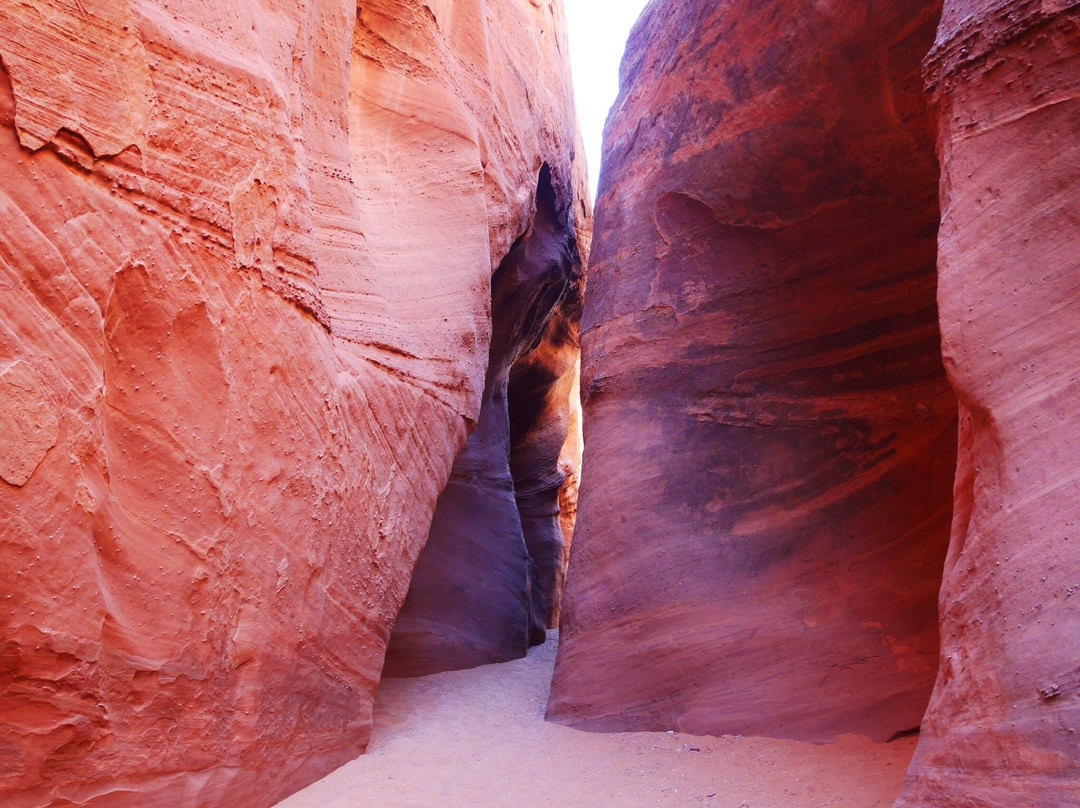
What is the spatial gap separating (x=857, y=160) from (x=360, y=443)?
350 cm

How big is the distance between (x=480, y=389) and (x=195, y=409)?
2.67 m

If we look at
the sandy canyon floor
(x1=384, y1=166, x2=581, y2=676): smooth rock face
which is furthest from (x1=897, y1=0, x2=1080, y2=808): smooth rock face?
A: (x1=384, y1=166, x2=581, y2=676): smooth rock face

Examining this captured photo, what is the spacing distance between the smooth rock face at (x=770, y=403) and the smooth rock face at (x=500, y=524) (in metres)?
1.69

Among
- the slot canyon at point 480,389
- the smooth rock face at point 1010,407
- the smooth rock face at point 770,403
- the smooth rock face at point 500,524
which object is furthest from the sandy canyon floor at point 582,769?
the smooth rock face at point 500,524

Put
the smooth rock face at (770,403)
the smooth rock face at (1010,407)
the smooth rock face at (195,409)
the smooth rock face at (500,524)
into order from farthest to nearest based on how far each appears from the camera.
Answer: the smooth rock face at (500,524)
the smooth rock face at (770,403)
the smooth rock face at (195,409)
the smooth rock face at (1010,407)

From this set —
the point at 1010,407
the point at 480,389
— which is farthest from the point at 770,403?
the point at 1010,407

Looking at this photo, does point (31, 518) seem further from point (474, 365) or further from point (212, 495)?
point (474, 365)

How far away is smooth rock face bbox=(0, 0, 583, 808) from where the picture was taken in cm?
255

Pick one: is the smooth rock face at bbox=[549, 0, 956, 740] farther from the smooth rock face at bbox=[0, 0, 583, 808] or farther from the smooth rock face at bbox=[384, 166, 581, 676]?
the smooth rock face at bbox=[384, 166, 581, 676]

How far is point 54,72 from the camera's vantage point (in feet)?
8.85

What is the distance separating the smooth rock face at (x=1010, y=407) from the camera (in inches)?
95.3

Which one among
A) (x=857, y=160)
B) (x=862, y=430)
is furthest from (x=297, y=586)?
(x=857, y=160)

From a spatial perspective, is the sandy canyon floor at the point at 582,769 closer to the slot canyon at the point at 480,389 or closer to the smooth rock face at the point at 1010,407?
the slot canyon at the point at 480,389

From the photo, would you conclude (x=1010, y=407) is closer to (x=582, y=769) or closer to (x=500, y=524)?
(x=582, y=769)
